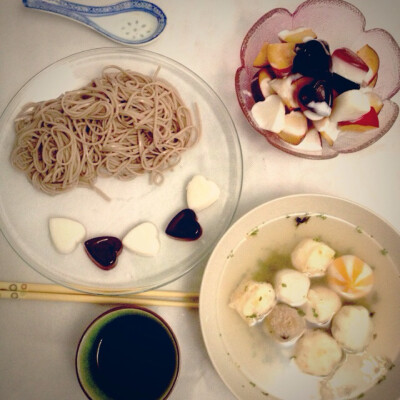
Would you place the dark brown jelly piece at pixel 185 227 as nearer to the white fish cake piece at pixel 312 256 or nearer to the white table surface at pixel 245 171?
the white table surface at pixel 245 171

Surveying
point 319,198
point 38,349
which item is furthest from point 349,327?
point 38,349

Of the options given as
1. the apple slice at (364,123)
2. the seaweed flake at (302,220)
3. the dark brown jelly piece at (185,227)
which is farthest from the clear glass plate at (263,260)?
the apple slice at (364,123)

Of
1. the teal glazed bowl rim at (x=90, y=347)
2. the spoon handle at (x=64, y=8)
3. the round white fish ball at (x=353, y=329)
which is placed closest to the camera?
the teal glazed bowl rim at (x=90, y=347)

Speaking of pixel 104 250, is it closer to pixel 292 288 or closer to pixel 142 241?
pixel 142 241

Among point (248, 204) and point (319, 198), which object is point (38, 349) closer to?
point (248, 204)

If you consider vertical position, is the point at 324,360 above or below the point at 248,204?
below

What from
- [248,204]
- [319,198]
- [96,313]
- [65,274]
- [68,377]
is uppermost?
[319,198]

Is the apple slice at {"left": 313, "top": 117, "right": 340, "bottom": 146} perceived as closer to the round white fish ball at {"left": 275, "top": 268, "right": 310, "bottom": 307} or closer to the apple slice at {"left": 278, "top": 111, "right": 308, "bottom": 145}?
the apple slice at {"left": 278, "top": 111, "right": 308, "bottom": 145}
